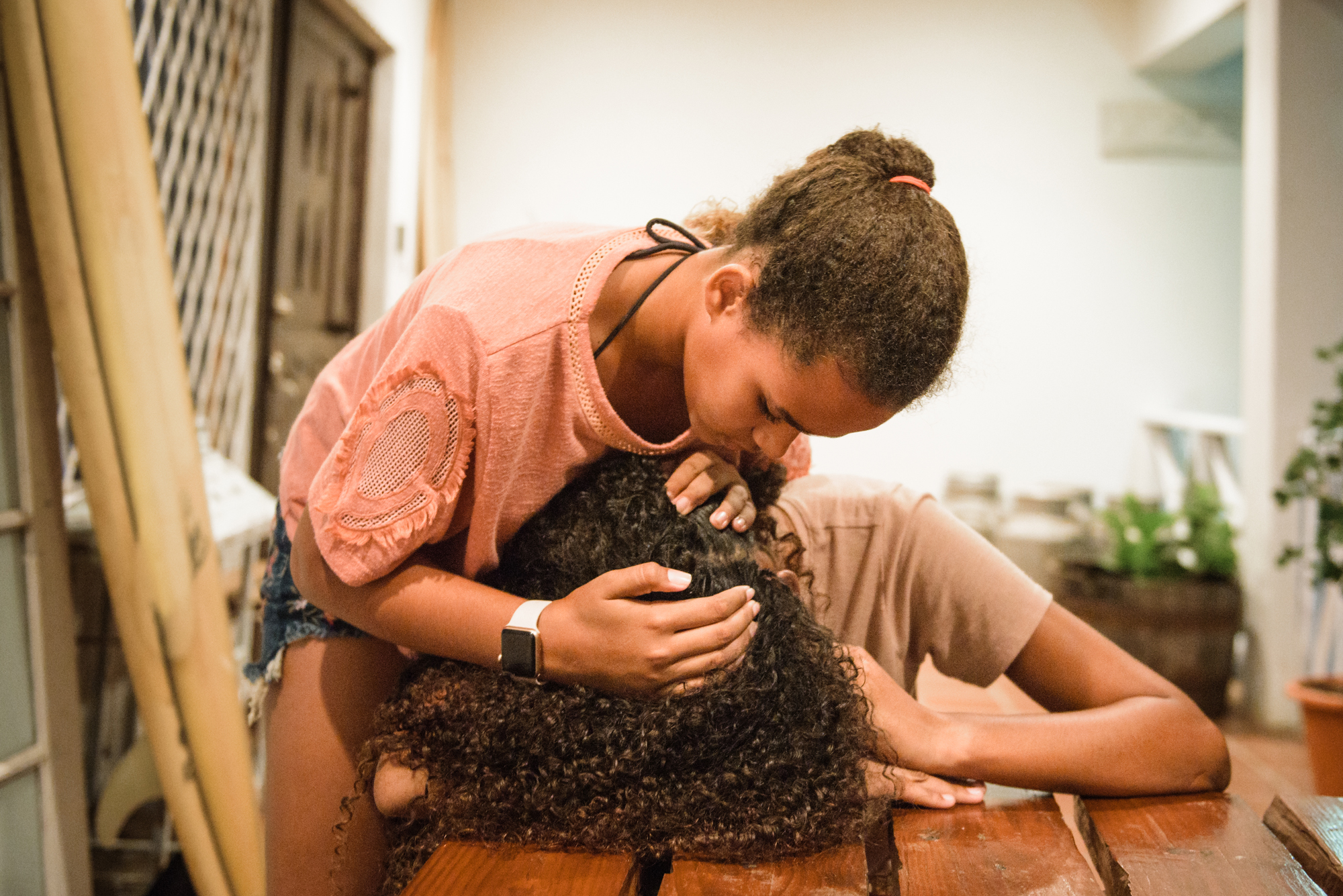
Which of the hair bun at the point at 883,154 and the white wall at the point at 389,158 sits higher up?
the white wall at the point at 389,158

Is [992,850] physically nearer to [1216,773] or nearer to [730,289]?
[1216,773]

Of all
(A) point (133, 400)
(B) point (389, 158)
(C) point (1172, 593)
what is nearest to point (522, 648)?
(A) point (133, 400)

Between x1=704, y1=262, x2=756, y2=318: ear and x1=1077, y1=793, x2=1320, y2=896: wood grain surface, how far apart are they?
675mm

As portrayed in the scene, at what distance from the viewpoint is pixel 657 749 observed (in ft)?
3.02

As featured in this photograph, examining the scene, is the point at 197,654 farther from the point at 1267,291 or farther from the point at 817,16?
the point at 817,16

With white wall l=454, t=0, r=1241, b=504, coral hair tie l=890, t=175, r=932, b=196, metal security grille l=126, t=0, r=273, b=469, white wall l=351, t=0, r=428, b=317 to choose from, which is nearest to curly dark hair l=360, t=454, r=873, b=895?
coral hair tie l=890, t=175, r=932, b=196

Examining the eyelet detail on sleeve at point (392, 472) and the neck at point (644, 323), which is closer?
the eyelet detail on sleeve at point (392, 472)

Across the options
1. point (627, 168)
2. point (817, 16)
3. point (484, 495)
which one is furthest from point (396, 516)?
point (817, 16)

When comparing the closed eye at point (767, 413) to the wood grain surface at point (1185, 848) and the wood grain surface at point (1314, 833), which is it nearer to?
the wood grain surface at point (1185, 848)

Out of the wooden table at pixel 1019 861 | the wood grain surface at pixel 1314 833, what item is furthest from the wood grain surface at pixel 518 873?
the wood grain surface at pixel 1314 833

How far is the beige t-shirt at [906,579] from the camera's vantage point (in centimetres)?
129

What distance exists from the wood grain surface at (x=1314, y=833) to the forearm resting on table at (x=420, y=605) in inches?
33.5

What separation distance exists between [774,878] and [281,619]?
72 cm

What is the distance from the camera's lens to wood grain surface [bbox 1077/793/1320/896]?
3.00ft
